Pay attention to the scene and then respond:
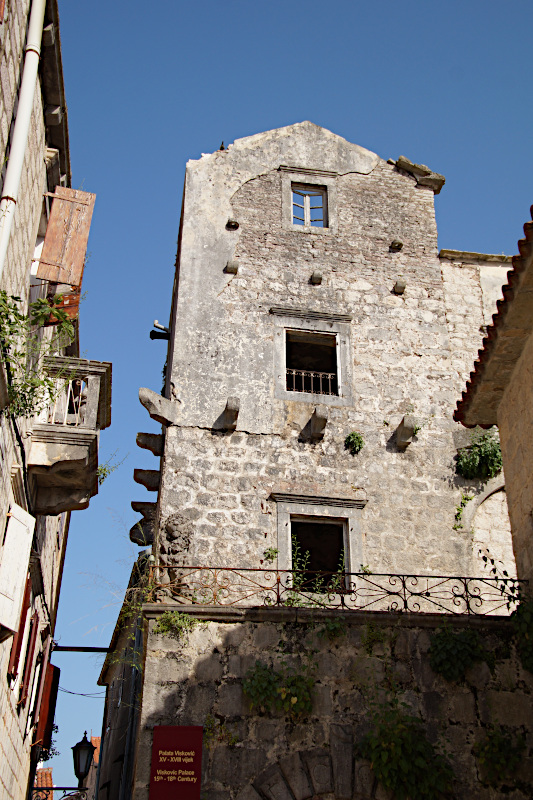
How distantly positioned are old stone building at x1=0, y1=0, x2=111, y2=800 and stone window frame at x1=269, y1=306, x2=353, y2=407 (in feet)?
9.62

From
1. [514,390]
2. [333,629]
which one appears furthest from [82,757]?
[514,390]

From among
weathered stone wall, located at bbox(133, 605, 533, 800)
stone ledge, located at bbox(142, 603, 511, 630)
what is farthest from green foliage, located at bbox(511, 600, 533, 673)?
stone ledge, located at bbox(142, 603, 511, 630)

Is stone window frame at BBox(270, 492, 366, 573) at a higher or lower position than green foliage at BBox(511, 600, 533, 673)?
higher

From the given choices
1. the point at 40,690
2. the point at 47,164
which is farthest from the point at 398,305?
the point at 40,690

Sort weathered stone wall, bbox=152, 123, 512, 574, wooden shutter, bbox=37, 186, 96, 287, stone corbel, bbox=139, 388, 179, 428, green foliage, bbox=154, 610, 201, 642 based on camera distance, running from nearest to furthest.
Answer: green foliage, bbox=154, 610, 201, 642 → wooden shutter, bbox=37, 186, 96, 287 → weathered stone wall, bbox=152, 123, 512, 574 → stone corbel, bbox=139, 388, 179, 428

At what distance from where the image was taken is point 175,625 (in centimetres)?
867

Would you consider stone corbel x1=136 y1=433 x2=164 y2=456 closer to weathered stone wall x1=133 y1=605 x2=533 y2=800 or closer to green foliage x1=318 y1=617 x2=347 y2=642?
weathered stone wall x1=133 y1=605 x2=533 y2=800

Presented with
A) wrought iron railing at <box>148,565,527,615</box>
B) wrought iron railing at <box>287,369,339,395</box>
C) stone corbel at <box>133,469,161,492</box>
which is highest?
wrought iron railing at <box>287,369,339,395</box>

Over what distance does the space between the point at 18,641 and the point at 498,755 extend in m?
A: 5.77

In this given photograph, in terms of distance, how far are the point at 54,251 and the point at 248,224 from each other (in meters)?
4.70

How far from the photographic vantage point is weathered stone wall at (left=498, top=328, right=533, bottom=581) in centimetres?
869

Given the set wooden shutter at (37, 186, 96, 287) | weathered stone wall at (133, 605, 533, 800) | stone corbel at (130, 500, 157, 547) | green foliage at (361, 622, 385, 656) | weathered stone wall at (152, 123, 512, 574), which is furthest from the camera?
stone corbel at (130, 500, 157, 547)

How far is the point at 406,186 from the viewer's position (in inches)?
574

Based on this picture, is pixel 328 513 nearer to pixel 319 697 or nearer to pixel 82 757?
pixel 319 697
